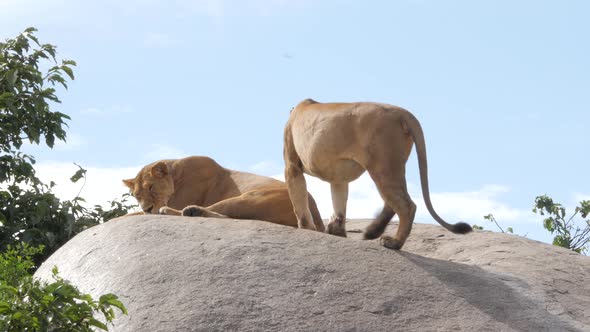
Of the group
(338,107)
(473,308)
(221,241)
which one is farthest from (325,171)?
(473,308)

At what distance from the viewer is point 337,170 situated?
8094 millimetres

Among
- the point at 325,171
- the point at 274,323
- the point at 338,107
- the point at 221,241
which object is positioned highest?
the point at 338,107

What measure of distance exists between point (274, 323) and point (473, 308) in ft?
4.97

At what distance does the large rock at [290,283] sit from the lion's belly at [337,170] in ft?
2.31

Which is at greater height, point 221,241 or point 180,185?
point 180,185

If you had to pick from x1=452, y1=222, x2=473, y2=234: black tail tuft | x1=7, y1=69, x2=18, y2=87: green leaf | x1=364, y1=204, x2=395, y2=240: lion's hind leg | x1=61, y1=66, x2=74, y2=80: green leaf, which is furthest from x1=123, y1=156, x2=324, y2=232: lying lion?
x1=452, y1=222, x2=473, y2=234: black tail tuft

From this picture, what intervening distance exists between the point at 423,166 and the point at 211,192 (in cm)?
295

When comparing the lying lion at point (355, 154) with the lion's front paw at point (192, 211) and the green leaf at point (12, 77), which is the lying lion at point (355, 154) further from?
the green leaf at point (12, 77)

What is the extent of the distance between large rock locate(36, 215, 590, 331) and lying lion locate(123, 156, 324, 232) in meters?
1.03

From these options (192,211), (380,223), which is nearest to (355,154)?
(380,223)

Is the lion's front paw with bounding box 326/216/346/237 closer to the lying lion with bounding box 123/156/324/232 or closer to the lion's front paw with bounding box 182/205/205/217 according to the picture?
the lying lion with bounding box 123/156/324/232

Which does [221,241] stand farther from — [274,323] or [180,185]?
[180,185]

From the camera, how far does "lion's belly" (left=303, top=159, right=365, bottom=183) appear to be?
802 centimetres

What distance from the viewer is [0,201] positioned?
989 cm
